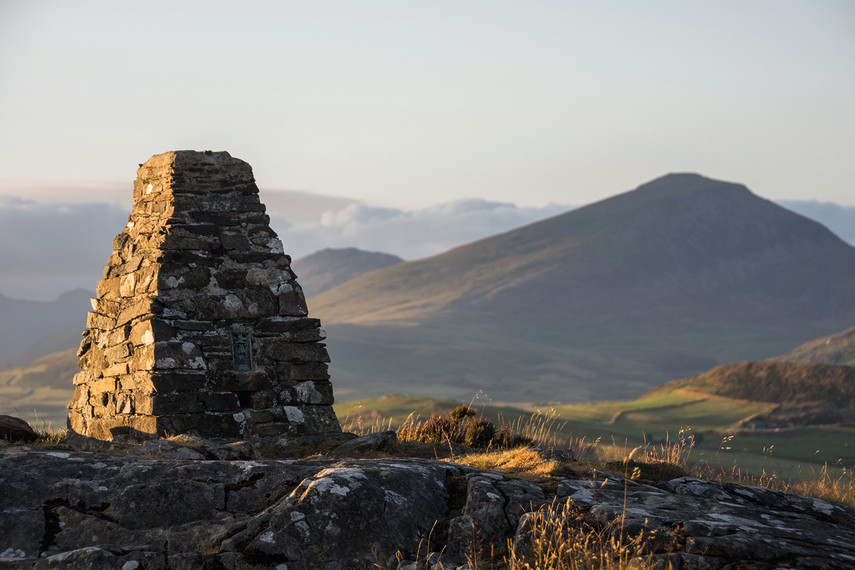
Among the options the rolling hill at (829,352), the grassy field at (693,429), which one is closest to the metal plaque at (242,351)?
the grassy field at (693,429)

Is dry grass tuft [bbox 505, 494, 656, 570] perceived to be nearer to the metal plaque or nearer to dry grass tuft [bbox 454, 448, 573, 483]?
dry grass tuft [bbox 454, 448, 573, 483]

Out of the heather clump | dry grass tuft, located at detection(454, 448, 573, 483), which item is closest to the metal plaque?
the heather clump

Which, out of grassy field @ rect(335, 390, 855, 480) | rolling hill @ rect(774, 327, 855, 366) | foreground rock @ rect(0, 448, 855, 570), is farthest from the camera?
rolling hill @ rect(774, 327, 855, 366)

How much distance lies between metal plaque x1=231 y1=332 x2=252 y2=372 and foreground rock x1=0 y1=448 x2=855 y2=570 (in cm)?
486

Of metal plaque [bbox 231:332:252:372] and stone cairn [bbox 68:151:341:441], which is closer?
stone cairn [bbox 68:151:341:441]

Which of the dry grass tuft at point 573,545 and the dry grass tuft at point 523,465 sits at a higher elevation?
the dry grass tuft at point 523,465

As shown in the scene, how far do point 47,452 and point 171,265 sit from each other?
210 inches

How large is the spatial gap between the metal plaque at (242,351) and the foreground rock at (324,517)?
4864 millimetres

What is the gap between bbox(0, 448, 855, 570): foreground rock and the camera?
591 cm

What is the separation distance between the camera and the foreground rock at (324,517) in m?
5.91

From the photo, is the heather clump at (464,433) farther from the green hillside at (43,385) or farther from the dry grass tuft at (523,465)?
the green hillside at (43,385)

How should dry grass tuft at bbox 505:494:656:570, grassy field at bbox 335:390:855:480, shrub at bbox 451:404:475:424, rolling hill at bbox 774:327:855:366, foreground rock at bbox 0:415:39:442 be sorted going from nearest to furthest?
dry grass tuft at bbox 505:494:656:570, foreground rock at bbox 0:415:39:442, shrub at bbox 451:404:475:424, grassy field at bbox 335:390:855:480, rolling hill at bbox 774:327:855:366

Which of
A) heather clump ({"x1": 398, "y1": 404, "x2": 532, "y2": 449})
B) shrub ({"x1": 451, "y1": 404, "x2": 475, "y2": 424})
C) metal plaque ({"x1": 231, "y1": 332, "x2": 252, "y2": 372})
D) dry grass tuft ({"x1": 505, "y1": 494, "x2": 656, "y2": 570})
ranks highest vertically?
metal plaque ({"x1": 231, "y1": 332, "x2": 252, "y2": 372})

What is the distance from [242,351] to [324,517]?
6.54 metres
